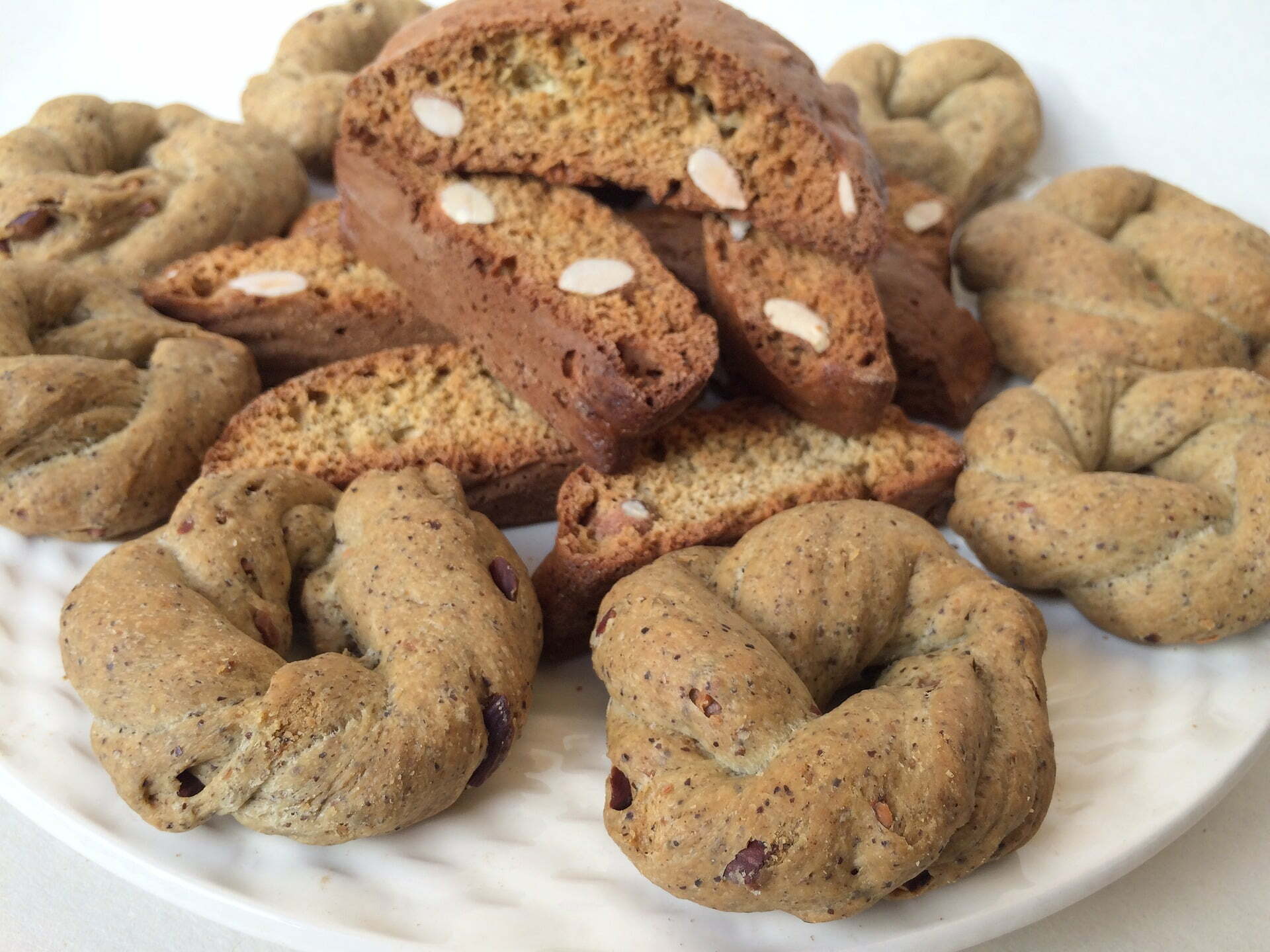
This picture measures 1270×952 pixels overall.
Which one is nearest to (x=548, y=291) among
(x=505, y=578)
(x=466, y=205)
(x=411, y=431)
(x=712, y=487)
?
(x=466, y=205)

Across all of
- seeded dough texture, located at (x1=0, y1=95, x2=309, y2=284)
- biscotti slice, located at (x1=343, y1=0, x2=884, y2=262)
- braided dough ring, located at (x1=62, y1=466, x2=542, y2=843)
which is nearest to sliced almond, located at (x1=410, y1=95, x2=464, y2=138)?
biscotti slice, located at (x1=343, y1=0, x2=884, y2=262)

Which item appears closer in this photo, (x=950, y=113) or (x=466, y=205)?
(x=466, y=205)

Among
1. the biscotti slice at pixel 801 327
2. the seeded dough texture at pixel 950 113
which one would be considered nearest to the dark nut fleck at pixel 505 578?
the biscotti slice at pixel 801 327

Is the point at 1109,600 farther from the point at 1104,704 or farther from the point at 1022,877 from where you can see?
the point at 1022,877

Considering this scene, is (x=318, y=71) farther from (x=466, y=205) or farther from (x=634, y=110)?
(x=634, y=110)

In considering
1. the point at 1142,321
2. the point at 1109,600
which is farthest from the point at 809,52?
the point at 1109,600

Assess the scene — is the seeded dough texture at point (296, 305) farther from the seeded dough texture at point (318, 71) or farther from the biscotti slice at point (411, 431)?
the seeded dough texture at point (318, 71)

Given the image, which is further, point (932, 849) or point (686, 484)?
point (686, 484)
